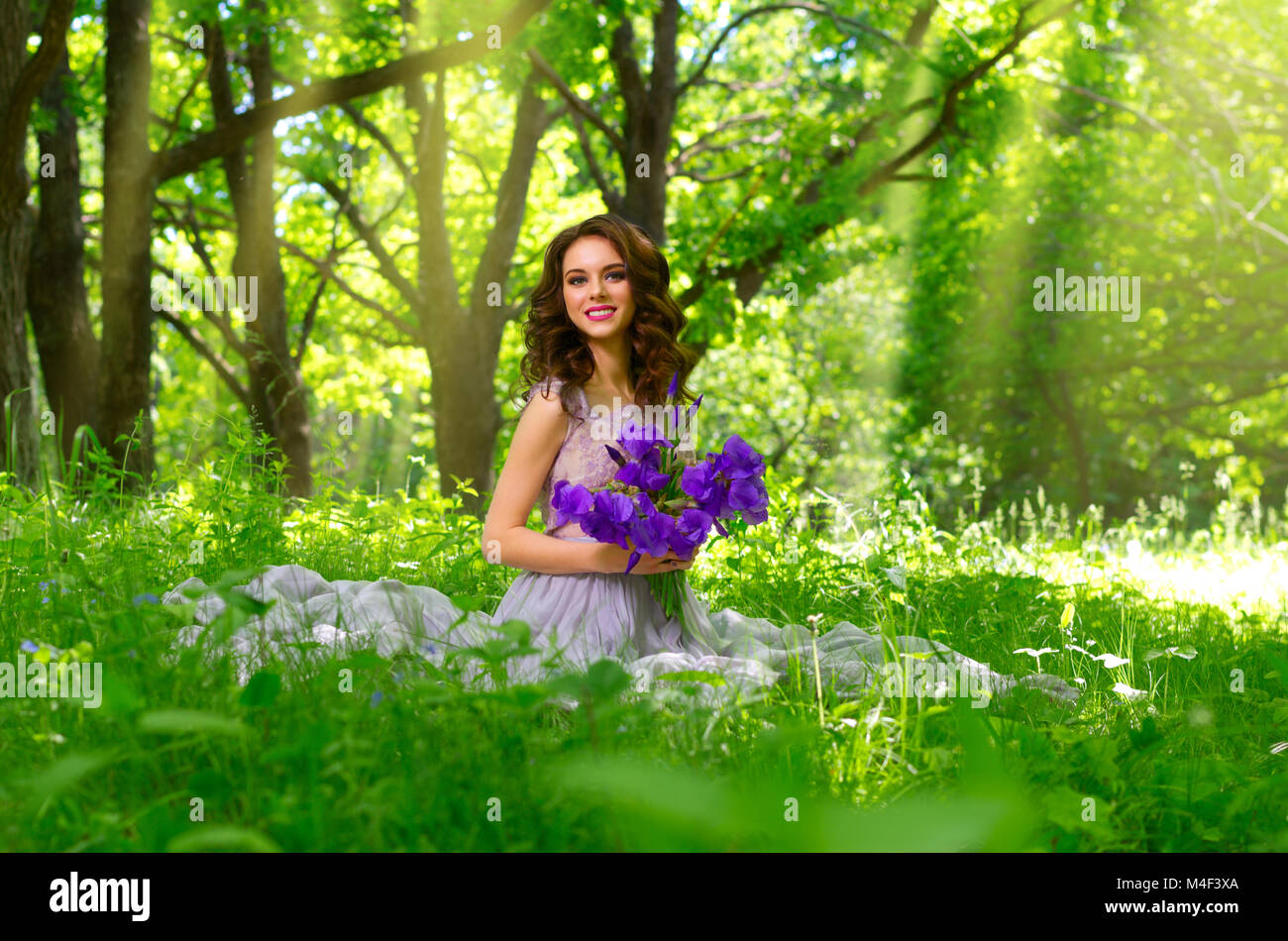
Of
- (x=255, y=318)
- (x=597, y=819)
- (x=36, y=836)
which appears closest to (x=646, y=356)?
(x=597, y=819)

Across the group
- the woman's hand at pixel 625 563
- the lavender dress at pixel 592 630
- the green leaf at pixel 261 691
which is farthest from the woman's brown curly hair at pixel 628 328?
the green leaf at pixel 261 691

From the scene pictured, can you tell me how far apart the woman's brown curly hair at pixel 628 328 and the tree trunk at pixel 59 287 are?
7.87 metres

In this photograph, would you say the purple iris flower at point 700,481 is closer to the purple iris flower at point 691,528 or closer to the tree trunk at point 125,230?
the purple iris flower at point 691,528

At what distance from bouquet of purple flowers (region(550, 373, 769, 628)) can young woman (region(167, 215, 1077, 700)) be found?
0.14 meters

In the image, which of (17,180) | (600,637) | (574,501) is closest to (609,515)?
(574,501)

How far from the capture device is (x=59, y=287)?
10359 millimetres

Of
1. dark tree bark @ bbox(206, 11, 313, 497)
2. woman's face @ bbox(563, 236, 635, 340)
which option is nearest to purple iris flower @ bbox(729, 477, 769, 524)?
woman's face @ bbox(563, 236, 635, 340)

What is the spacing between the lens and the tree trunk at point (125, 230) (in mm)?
8906

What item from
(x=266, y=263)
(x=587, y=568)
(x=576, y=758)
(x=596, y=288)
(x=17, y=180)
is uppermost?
(x=266, y=263)

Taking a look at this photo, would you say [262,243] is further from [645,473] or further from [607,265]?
[645,473]

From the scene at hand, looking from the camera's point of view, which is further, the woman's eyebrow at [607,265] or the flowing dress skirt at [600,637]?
the woman's eyebrow at [607,265]

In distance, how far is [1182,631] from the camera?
4.82m

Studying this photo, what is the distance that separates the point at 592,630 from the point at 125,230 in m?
7.27
